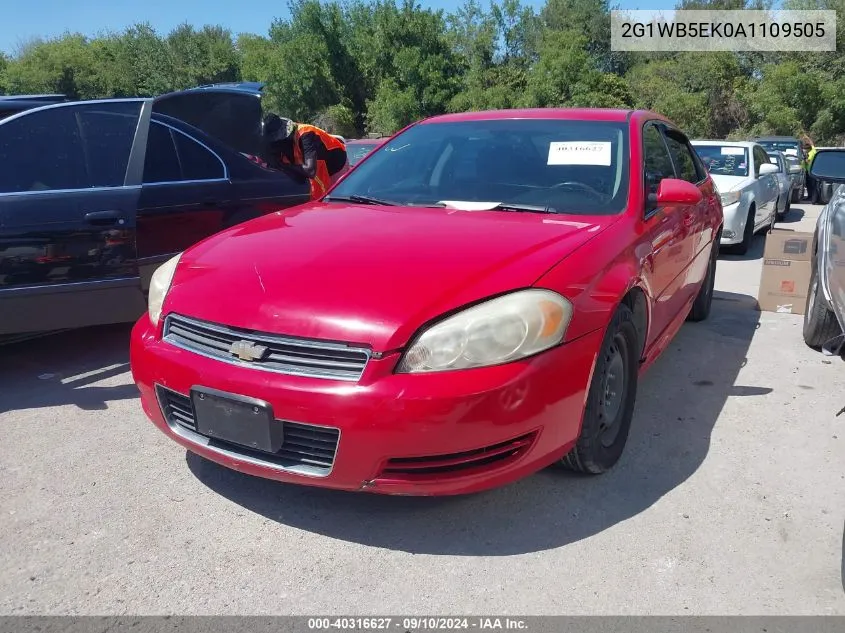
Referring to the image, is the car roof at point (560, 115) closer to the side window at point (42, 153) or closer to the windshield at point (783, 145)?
the side window at point (42, 153)

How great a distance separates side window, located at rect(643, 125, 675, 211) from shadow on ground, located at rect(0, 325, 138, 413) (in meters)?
2.95

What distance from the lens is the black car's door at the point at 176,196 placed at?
4242 millimetres

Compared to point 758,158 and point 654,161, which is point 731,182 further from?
point 654,161

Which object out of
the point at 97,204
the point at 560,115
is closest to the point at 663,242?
the point at 560,115

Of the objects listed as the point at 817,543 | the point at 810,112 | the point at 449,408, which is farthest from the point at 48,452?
the point at 810,112

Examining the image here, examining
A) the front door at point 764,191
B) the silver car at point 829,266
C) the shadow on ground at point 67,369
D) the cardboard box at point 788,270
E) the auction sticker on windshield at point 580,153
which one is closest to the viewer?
the auction sticker on windshield at point 580,153

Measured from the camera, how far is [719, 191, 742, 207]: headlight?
26.9 feet

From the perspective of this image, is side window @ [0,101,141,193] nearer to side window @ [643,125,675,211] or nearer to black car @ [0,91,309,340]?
black car @ [0,91,309,340]

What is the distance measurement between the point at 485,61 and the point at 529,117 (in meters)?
41.0

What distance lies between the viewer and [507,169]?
3469 mm

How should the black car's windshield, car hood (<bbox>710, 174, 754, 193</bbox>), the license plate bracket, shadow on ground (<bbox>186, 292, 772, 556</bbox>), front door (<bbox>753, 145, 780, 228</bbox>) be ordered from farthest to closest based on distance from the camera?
front door (<bbox>753, 145, 780, 228</bbox>)
car hood (<bbox>710, 174, 754, 193</bbox>)
the black car's windshield
shadow on ground (<bbox>186, 292, 772, 556</bbox>)
the license plate bracket

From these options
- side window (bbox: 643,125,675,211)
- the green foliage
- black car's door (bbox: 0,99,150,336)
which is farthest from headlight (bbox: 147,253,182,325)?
the green foliage

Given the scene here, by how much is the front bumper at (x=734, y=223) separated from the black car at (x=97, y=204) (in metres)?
5.89

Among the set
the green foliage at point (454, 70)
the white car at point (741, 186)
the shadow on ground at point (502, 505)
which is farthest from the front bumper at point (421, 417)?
the green foliage at point (454, 70)
